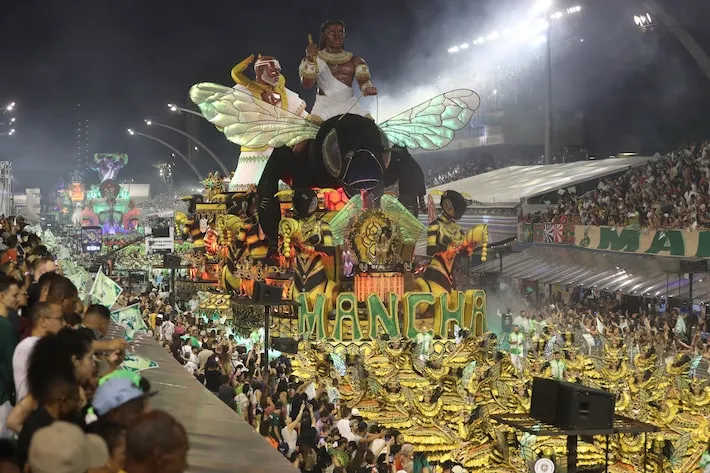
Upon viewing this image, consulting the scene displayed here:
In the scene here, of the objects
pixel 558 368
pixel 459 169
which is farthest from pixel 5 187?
pixel 558 368

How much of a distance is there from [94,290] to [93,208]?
229 ft

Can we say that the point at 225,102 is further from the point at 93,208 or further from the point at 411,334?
the point at 93,208

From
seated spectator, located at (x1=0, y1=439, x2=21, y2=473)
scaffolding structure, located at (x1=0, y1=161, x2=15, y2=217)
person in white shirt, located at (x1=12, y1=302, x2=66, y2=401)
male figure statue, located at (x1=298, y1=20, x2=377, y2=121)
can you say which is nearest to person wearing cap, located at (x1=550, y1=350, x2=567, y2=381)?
person in white shirt, located at (x1=12, y1=302, x2=66, y2=401)

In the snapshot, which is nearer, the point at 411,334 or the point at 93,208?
the point at 411,334

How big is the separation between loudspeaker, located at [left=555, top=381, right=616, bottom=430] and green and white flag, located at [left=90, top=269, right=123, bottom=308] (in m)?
6.66

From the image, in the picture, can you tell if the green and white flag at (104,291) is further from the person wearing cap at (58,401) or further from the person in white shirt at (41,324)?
the person wearing cap at (58,401)

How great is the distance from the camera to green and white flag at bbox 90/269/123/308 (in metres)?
13.4

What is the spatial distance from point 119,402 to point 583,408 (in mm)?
4973

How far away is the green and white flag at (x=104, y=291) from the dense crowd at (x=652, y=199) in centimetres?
1745

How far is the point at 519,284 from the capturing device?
1502 inches

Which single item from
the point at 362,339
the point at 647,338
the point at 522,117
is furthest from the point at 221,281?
the point at 522,117

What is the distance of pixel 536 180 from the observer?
1620 inches

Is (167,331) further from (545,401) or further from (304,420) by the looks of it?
(545,401)

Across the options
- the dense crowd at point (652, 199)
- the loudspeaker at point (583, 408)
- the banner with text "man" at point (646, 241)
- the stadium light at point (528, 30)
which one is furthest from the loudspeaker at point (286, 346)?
the stadium light at point (528, 30)
